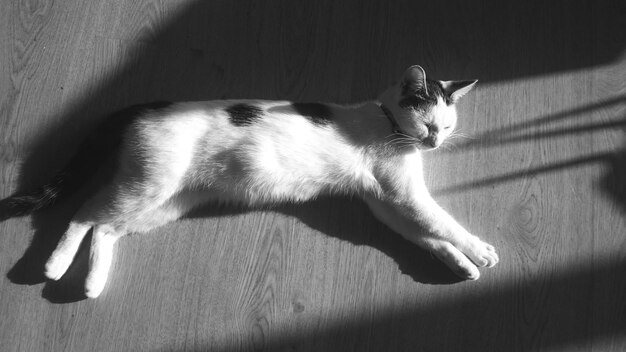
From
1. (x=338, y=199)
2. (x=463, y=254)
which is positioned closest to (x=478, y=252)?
(x=463, y=254)

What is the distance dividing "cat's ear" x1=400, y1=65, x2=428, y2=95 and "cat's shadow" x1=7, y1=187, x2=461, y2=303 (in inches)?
15.8

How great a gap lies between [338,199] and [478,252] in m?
0.47

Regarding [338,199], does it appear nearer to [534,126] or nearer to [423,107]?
[423,107]

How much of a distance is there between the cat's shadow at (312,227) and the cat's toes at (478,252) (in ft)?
0.30

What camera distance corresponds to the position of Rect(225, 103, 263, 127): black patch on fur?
142cm

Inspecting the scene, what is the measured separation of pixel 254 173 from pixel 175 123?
0.88 feet

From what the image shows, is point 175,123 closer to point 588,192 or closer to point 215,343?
point 215,343

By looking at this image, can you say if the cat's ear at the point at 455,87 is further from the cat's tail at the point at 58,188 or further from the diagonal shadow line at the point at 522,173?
the cat's tail at the point at 58,188

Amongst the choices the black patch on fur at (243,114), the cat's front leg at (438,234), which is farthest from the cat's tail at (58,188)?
the cat's front leg at (438,234)

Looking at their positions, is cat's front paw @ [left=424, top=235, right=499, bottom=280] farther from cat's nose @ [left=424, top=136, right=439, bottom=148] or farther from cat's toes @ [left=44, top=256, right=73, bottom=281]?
cat's toes @ [left=44, top=256, right=73, bottom=281]

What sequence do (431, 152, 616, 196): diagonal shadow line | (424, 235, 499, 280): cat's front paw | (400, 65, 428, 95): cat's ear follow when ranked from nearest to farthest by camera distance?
(400, 65, 428, 95): cat's ear, (424, 235, 499, 280): cat's front paw, (431, 152, 616, 196): diagonal shadow line

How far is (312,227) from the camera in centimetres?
159

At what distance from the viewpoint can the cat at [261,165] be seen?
4.63ft

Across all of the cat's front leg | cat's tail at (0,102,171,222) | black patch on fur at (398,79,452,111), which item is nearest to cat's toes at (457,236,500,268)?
the cat's front leg
